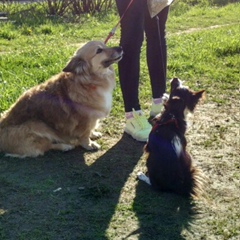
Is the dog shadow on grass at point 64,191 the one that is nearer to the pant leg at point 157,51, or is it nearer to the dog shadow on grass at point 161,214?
the dog shadow on grass at point 161,214

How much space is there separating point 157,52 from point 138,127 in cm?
76

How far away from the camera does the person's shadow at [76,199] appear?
9.58 feet

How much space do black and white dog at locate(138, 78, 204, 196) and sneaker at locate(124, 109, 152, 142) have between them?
83cm

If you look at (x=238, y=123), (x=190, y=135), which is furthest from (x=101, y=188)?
(x=238, y=123)

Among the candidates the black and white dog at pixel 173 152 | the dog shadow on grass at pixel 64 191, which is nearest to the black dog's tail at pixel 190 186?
the black and white dog at pixel 173 152

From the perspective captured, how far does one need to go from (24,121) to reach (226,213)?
1.84m

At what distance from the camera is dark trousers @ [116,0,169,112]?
4.04m

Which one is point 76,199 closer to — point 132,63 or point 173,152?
point 173,152

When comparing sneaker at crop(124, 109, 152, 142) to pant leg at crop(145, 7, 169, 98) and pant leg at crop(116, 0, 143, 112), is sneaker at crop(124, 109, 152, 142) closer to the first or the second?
pant leg at crop(116, 0, 143, 112)

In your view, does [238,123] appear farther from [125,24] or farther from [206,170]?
[125,24]

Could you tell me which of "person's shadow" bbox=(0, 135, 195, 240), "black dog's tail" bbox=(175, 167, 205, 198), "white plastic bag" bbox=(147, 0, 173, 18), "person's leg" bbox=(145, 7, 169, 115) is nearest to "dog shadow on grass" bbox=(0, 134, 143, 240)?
"person's shadow" bbox=(0, 135, 195, 240)

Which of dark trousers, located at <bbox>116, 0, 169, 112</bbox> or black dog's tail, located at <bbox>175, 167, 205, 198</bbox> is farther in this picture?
dark trousers, located at <bbox>116, 0, 169, 112</bbox>

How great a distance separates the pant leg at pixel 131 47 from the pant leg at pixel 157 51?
0.70ft

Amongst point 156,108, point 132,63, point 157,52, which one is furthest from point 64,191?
point 157,52
